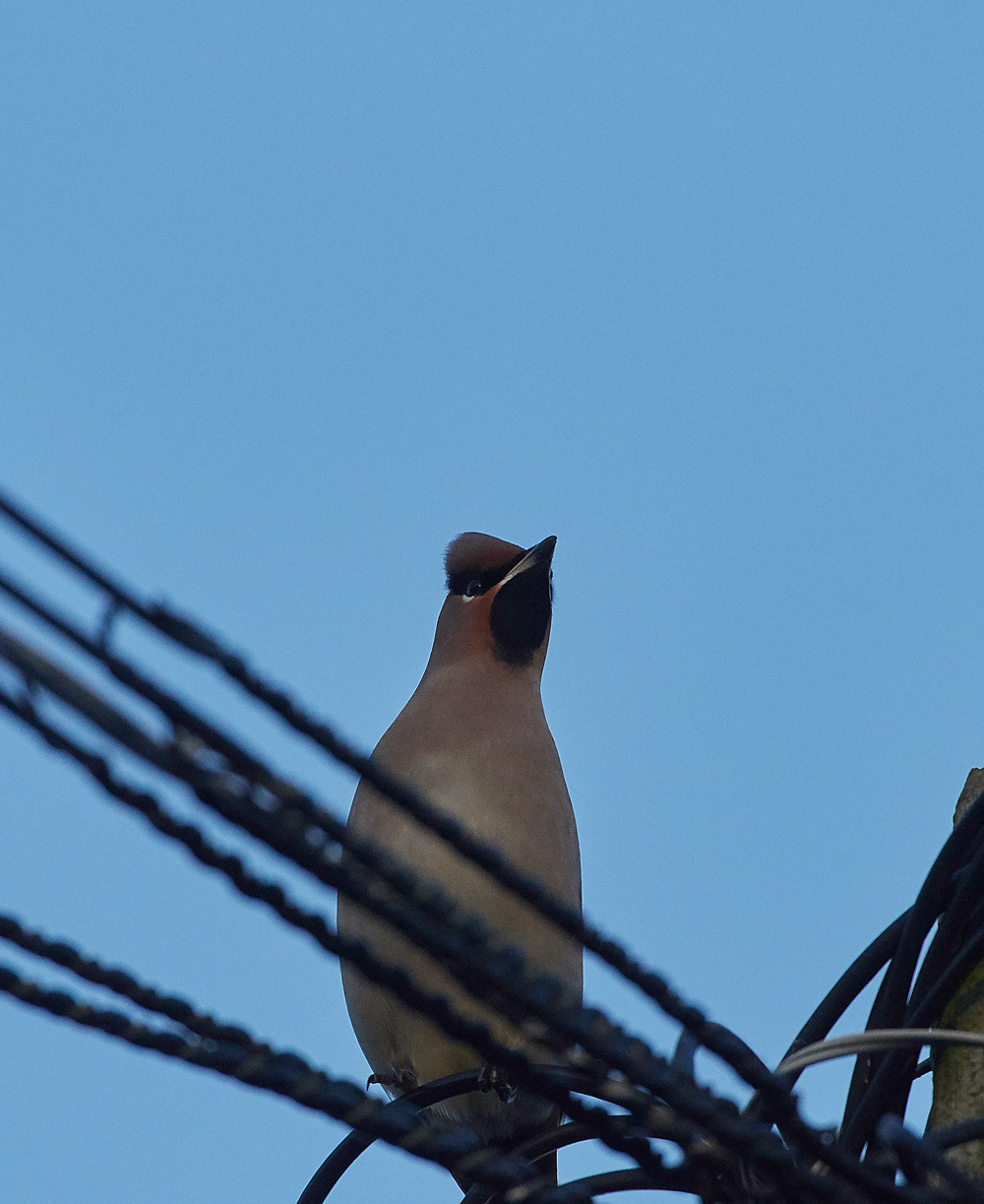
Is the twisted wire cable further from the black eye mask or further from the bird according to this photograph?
the black eye mask

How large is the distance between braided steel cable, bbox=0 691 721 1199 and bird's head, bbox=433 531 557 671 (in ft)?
10.6

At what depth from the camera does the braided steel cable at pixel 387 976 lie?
1.33m

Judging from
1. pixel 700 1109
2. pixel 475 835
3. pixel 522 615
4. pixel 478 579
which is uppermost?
pixel 478 579

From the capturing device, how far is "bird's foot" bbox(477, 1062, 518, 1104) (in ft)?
9.82

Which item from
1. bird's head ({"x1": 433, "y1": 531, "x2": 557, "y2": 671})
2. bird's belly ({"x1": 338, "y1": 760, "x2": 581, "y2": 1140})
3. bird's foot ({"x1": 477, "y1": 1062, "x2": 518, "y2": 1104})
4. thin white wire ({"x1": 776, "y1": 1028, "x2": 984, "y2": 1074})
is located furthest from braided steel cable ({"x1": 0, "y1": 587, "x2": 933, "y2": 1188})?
bird's head ({"x1": 433, "y1": 531, "x2": 557, "y2": 671})

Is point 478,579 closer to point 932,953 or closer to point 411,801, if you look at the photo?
point 932,953

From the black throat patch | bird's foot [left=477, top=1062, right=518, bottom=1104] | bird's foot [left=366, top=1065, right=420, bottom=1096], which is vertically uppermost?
the black throat patch

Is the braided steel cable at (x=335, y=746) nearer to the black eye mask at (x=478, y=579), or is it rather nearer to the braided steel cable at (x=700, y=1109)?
the braided steel cable at (x=700, y=1109)

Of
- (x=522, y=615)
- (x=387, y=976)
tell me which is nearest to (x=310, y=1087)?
(x=387, y=976)

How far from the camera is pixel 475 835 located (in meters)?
3.63

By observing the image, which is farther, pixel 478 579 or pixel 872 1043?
pixel 478 579

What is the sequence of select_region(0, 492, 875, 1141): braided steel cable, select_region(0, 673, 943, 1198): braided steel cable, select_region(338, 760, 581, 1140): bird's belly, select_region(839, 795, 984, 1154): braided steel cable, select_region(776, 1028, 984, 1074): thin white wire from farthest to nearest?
select_region(338, 760, 581, 1140): bird's belly
select_region(839, 795, 984, 1154): braided steel cable
select_region(776, 1028, 984, 1074): thin white wire
select_region(0, 673, 943, 1198): braided steel cable
select_region(0, 492, 875, 1141): braided steel cable

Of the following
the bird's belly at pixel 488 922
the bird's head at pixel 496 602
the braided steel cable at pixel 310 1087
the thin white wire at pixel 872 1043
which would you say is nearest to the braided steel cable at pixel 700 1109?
the braided steel cable at pixel 310 1087

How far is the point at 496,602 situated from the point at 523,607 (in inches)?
4.1
